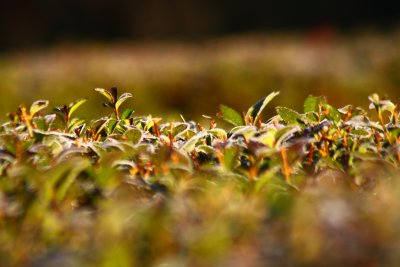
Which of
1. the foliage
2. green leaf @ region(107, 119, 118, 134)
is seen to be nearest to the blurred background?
green leaf @ region(107, 119, 118, 134)

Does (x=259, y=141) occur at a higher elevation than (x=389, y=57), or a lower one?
higher

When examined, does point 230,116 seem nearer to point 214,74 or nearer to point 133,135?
point 133,135

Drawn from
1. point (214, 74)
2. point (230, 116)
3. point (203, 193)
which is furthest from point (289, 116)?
point (214, 74)

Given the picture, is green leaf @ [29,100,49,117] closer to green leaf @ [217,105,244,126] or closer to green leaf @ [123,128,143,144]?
green leaf @ [123,128,143,144]

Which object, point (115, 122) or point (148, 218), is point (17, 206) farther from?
point (115, 122)

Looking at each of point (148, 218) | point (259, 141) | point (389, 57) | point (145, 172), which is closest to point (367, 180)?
point (259, 141)

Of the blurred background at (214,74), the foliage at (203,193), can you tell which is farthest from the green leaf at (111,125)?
the blurred background at (214,74)

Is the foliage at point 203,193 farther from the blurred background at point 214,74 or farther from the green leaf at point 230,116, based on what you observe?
the blurred background at point 214,74

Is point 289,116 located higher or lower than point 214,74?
higher

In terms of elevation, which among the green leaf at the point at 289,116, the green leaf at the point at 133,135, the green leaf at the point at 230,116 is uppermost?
the green leaf at the point at 289,116
